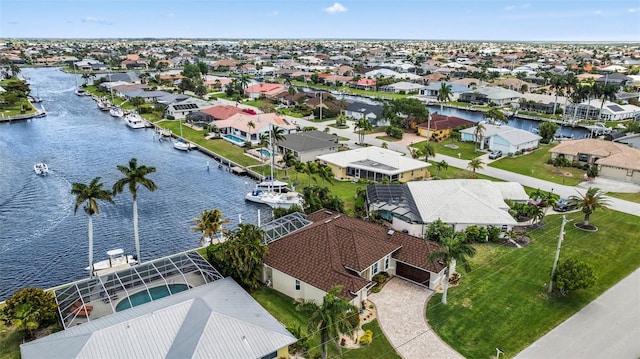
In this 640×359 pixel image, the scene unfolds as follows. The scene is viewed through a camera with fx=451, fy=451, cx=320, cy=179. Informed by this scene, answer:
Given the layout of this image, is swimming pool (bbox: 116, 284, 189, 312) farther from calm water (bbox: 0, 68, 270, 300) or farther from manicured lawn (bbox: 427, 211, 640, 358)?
manicured lawn (bbox: 427, 211, 640, 358)

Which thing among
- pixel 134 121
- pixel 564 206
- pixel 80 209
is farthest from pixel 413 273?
pixel 134 121

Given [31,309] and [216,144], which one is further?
[216,144]

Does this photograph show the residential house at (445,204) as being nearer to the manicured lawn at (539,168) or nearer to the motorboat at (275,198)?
the motorboat at (275,198)

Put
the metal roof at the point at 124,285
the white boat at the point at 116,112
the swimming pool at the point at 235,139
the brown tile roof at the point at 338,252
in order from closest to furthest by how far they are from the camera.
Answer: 1. the metal roof at the point at 124,285
2. the brown tile roof at the point at 338,252
3. the swimming pool at the point at 235,139
4. the white boat at the point at 116,112

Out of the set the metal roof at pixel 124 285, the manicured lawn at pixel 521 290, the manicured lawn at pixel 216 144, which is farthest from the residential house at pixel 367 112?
the metal roof at pixel 124 285

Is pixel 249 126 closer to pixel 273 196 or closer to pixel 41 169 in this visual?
pixel 273 196
